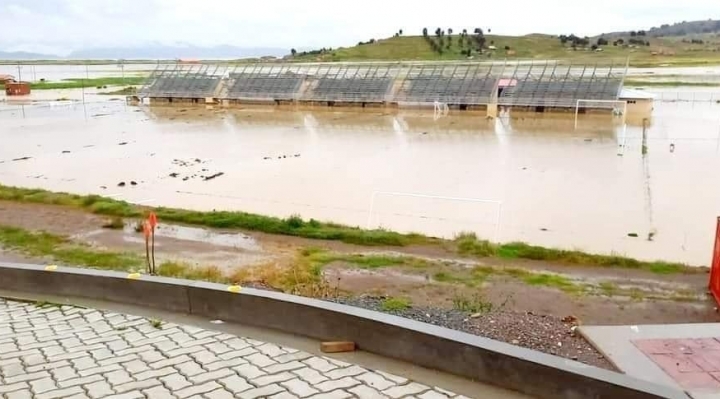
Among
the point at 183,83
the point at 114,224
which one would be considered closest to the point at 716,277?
the point at 114,224

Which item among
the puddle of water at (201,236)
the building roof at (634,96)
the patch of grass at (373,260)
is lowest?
the puddle of water at (201,236)

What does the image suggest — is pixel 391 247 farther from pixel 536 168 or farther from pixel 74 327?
pixel 536 168

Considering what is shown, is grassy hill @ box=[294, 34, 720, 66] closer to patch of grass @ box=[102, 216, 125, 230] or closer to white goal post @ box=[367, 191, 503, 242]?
white goal post @ box=[367, 191, 503, 242]

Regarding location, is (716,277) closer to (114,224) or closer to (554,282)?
(554,282)

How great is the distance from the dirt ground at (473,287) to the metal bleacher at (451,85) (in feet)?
78.5

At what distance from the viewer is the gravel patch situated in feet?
13.9

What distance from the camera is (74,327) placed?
496 cm

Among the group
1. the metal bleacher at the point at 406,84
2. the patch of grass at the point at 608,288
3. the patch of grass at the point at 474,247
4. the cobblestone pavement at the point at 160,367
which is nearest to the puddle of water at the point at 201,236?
the patch of grass at the point at 474,247

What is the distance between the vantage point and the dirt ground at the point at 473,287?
476cm

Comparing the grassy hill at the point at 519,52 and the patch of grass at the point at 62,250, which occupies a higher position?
the grassy hill at the point at 519,52

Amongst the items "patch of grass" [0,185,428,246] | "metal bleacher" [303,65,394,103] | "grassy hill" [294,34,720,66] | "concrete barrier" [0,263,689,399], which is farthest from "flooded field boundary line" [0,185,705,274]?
"grassy hill" [294,34,720,66]

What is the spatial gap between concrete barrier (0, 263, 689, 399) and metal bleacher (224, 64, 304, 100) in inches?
1230

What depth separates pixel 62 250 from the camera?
330 inches

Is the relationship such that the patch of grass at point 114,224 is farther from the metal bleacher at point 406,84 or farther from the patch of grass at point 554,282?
the metal bleacher at point 406,84
